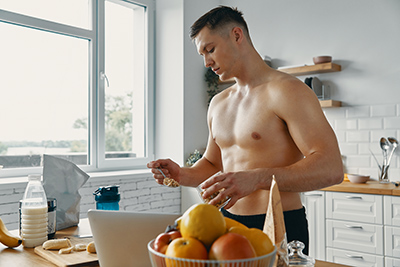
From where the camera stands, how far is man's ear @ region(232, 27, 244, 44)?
186 centimetres

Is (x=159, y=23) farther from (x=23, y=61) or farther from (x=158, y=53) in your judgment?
(x=23, y=61)

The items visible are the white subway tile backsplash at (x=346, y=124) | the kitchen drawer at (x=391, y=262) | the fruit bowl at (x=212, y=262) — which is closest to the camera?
the fruit bowl at (x=212, y=262)

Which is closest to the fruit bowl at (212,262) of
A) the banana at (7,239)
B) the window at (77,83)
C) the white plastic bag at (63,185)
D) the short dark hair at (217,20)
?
the banana at (7,239)

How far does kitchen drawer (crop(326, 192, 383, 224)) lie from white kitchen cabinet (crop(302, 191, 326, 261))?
0.06m

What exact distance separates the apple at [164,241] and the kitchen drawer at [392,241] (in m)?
2.68

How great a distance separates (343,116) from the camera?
12.2 ft

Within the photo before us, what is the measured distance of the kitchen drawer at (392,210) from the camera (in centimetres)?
290

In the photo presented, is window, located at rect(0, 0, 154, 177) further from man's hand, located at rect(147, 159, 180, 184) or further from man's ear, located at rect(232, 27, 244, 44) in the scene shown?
man's ear, located at rect(232, 27, 244, 44)

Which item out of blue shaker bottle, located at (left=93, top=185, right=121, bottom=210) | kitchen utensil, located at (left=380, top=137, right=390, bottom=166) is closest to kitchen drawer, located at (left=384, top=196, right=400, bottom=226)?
kitchen utensil, located at (left=380, top=137, right=390, bottom=166)

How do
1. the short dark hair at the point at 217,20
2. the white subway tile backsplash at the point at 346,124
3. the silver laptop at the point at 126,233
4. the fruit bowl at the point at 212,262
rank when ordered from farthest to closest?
the white subway tile backsplash at the point at 346,124 → the short dark hair at the point at 217,20 → the silver laptop at the point at 126,233 → the fruit bowl at the point at 212,262

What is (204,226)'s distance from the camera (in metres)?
0.70

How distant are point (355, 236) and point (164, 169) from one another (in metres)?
2.01

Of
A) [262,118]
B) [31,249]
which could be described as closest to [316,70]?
[262,118]

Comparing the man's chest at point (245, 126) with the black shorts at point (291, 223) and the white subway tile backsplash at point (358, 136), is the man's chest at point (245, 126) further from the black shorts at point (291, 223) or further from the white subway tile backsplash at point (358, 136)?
the white subway tile backsplash at point (358, 136)
